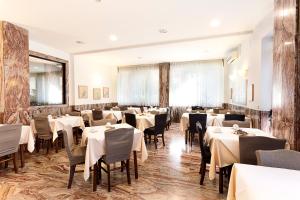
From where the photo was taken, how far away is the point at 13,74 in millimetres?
4707

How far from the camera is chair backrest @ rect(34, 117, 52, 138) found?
4566 millimetres

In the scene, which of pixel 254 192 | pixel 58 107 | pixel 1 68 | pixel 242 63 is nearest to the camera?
pixel 254 192

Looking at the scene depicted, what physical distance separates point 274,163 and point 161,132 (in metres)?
3.44

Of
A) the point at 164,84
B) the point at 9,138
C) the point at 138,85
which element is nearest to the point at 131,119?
the point at 9,138

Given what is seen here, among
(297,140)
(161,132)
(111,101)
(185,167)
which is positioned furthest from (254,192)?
(111,101)

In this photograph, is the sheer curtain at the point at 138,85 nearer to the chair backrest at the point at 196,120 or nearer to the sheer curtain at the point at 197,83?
the sheer curtain at the point at 197,83

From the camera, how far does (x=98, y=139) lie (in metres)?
2.83

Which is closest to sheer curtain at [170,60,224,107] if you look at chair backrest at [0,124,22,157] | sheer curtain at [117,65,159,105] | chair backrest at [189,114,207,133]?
sheer curtain at [117,65,159,105]

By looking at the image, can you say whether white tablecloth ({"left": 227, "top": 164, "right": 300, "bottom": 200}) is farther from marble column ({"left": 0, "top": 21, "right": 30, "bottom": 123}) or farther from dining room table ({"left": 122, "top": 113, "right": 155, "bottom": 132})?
marble column ({"left": 0, "top": 21, "right": 30, "bottom": 123})

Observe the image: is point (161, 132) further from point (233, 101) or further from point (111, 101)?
point (111, 101)

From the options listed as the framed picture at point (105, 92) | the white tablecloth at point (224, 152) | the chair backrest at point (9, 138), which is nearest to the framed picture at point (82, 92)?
the framed picture at point (105, 92)

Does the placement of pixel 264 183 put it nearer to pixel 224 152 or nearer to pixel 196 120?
pixel 224 152

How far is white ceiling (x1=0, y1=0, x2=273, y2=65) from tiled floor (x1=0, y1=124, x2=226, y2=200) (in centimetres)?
302

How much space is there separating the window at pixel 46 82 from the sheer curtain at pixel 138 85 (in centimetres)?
346
